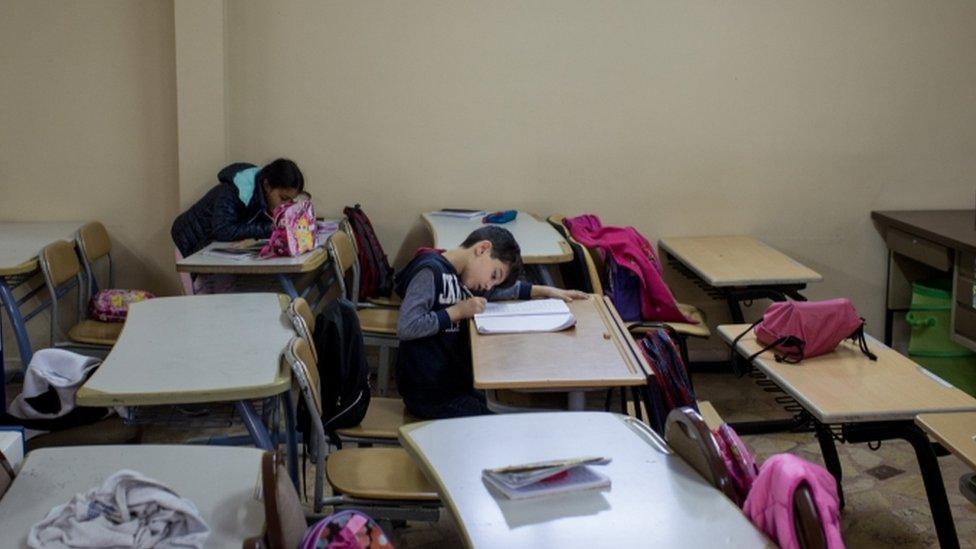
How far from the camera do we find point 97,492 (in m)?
1.91

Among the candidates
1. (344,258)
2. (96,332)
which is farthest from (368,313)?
(96,332)

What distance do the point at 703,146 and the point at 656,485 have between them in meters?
3.09

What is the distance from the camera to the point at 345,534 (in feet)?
6.10

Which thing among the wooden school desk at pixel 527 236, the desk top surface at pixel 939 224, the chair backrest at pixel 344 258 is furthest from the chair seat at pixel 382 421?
the desk top surface at pixel 939 224

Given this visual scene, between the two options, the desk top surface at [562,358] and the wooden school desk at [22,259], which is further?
the wooden school desk at [22,259]

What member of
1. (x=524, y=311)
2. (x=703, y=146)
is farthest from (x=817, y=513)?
(x=703, y=146)

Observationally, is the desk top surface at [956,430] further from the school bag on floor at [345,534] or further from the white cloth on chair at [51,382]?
the white cloth on chair at [51,382]

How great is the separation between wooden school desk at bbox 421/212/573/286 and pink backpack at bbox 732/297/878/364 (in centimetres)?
97

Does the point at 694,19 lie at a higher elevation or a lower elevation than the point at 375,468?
higher

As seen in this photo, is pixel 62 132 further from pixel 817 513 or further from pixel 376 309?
pixel 817 513

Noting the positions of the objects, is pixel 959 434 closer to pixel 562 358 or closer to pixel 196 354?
pixel 562 358

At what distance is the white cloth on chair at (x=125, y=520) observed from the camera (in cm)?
184

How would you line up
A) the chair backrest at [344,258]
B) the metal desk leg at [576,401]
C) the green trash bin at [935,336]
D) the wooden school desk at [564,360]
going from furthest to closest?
1. the green trash bin at [935,336]
2. the chair backrest at [344,258]
3. the metal desk leg at [576,401]
4. the wooden school desk at [564,360]

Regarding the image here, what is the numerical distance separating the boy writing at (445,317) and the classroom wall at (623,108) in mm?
1443
